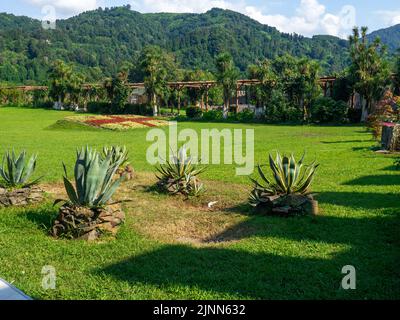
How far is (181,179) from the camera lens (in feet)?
30.8

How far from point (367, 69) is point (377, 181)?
2794 cm

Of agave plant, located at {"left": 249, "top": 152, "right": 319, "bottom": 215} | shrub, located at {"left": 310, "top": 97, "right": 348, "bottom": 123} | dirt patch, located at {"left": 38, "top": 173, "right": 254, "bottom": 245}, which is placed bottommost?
dirt patch, located at {"left": 38, "top": 173, "right": 254, "bottom": 245}

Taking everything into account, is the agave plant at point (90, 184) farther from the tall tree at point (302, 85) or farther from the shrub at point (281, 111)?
the tall tree at point (302, 85)

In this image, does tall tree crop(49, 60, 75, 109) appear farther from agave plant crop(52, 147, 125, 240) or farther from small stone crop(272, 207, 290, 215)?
small stone crop(272, 207, 290, 215)

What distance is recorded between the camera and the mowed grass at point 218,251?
4703 millimetres

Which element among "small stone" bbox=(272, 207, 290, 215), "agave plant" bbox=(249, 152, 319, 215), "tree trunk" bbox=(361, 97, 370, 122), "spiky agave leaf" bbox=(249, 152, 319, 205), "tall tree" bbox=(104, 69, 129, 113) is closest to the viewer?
"small stone" bbox=(272, 207, 290, 215)

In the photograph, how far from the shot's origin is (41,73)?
420 feet

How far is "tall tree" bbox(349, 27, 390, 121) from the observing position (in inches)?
1336

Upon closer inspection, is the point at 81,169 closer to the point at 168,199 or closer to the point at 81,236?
the point at 81,236

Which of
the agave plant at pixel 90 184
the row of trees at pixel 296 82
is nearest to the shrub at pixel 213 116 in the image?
the row of trees at pixel 296 82

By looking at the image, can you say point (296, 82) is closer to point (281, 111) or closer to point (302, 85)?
point (302, 85)

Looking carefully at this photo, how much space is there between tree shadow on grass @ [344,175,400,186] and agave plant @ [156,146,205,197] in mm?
3696

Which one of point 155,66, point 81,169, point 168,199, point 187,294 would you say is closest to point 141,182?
point 168,199

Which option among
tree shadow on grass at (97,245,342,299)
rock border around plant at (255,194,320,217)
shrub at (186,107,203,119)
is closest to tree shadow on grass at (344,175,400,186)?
rock border around plant at (255,194,320,217)
